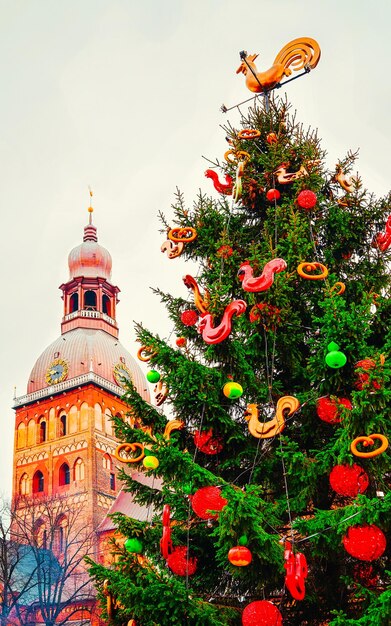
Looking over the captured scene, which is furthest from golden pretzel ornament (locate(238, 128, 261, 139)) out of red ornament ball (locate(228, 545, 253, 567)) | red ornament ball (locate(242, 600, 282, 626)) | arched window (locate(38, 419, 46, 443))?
arched window (locate(38, 419, 46, 443))

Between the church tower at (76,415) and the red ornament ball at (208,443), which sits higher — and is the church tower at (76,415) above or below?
above

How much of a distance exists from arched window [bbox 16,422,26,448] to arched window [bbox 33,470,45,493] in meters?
2.02

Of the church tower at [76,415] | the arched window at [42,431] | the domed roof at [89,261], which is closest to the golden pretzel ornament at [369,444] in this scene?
the church tower at [76,415]

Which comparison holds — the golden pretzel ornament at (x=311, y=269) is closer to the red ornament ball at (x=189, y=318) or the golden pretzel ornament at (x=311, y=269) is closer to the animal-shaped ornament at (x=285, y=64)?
the red ornament ball at (x=189, y=318)

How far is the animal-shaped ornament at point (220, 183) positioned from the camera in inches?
323

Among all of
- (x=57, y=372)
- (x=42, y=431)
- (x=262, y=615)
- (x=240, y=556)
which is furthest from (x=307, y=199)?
(x=42, y=431)

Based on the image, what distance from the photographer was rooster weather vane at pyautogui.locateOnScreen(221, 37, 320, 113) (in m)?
8.17

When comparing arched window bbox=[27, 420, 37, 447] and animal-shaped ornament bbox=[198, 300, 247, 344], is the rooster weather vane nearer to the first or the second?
animal-shaped ornament bbox=[198, 300, 247, 344]

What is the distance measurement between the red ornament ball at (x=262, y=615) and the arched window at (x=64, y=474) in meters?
33.9

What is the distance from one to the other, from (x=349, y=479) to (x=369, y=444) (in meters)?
A: 0.49

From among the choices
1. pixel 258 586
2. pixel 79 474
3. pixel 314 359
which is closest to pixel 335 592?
pixel 258 586

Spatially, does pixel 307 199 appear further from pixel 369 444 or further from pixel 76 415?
pixel 76 415

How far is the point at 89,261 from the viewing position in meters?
45.8

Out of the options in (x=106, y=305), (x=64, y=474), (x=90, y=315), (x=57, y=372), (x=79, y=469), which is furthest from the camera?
(x=106, y=305)
